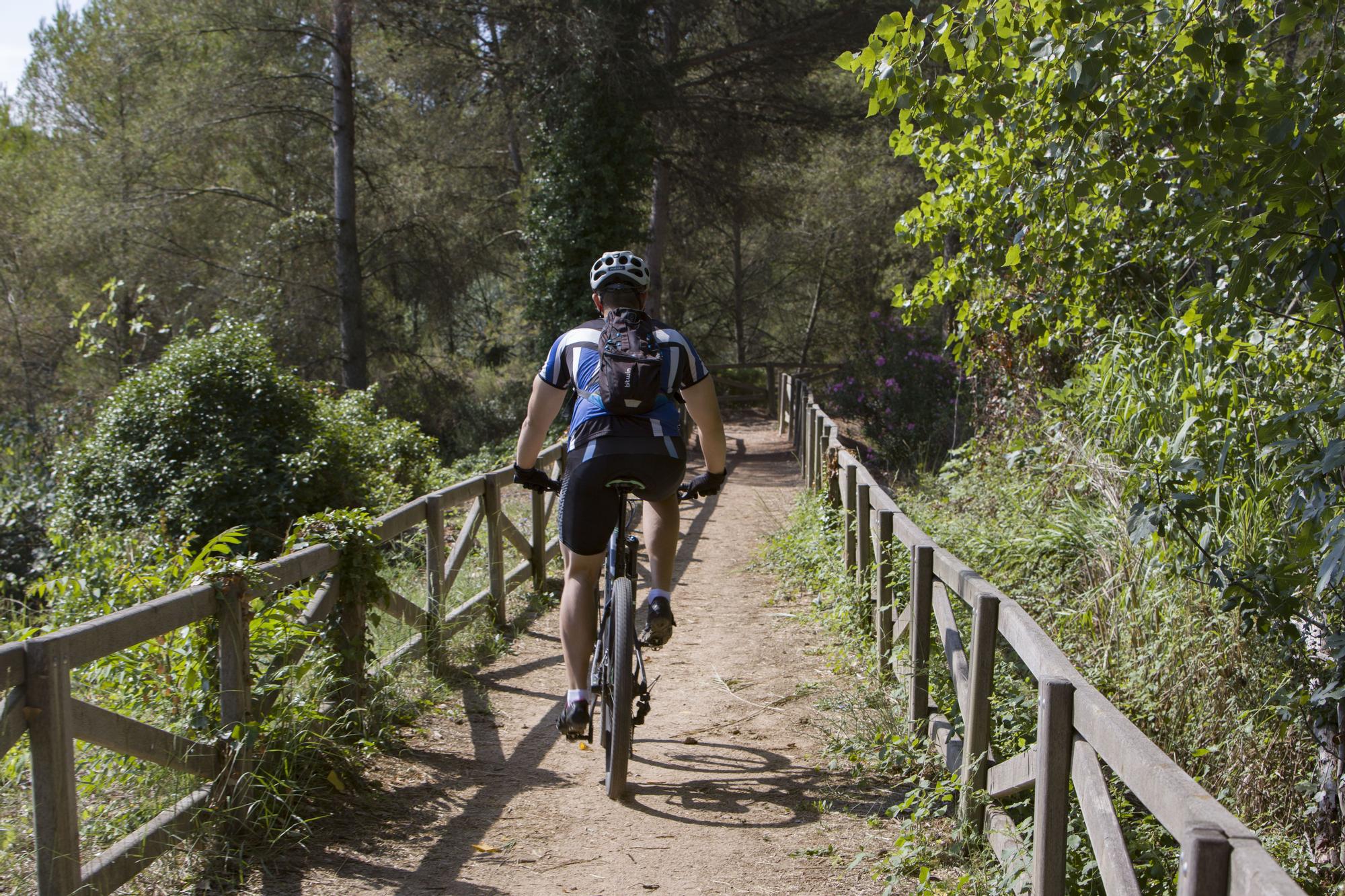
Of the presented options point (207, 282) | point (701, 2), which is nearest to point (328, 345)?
point (207, 282)

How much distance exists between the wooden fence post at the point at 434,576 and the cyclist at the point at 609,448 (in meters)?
1.70

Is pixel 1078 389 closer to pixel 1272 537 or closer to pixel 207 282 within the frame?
pixel 1272 537

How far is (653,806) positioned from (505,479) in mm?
3684

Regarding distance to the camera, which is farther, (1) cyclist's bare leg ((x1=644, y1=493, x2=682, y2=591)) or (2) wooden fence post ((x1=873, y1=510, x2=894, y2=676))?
(2) wooden fence post ((x1=873, y1=510, x2=894, y2=676))

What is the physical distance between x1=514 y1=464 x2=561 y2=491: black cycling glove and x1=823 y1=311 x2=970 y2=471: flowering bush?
9.77 meters

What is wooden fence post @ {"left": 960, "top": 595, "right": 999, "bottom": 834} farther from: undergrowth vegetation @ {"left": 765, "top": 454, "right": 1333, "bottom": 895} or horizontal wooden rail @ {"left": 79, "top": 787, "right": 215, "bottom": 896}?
horizontal wooden rail @ {"left": 79, "top": 787, "right": 215, "bottom": 896}

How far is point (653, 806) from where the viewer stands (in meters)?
4.58

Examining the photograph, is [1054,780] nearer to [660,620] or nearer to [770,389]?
[660,620]

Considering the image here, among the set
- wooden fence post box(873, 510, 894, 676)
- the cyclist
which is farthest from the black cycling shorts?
wooden fence post box(873, 510, 894, 676)

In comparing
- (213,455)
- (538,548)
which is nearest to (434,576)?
(538,548)

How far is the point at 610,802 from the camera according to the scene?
4625 mm

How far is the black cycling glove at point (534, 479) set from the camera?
490cm

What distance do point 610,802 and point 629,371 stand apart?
1791mm

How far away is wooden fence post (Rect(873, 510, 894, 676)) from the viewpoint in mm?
5906
